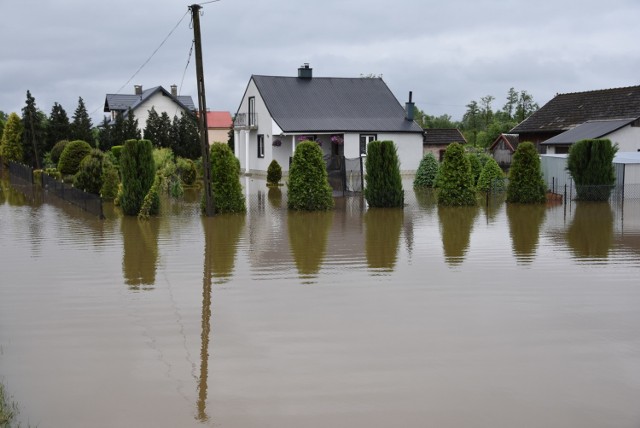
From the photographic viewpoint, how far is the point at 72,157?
39875 millimetres

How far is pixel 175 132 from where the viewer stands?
49000mm

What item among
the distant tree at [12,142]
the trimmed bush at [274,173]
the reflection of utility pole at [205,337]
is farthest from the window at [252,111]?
the reflection of utility pole at [205,337]

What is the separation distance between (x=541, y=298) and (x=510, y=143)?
38.8 metres

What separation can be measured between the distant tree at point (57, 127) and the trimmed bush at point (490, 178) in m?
31.5

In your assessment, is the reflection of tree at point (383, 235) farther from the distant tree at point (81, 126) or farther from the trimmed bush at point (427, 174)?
the distant tree at point (81, 126)

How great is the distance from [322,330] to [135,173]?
604 inches

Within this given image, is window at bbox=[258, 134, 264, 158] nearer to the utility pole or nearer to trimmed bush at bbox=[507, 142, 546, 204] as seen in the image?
trimmed bush at bbox=[507, 142, 546, 204]

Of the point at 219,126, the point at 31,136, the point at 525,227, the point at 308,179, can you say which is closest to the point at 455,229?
the point at 525,227

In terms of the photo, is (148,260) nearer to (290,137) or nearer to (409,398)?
(409,398)

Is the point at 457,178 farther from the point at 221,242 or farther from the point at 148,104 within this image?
the point at 148,104

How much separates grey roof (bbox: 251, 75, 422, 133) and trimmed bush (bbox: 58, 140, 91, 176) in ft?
35.4

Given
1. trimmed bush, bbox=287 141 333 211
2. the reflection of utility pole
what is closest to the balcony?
trimmed bush, bbox=287 141 333 211

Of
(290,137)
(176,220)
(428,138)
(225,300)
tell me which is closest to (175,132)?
(290,137)

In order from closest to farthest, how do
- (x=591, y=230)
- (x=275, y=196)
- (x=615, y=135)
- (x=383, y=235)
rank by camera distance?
(x=383, y=235), (x=591, y=230), (x=275, y=196), (x=615, y=135)
